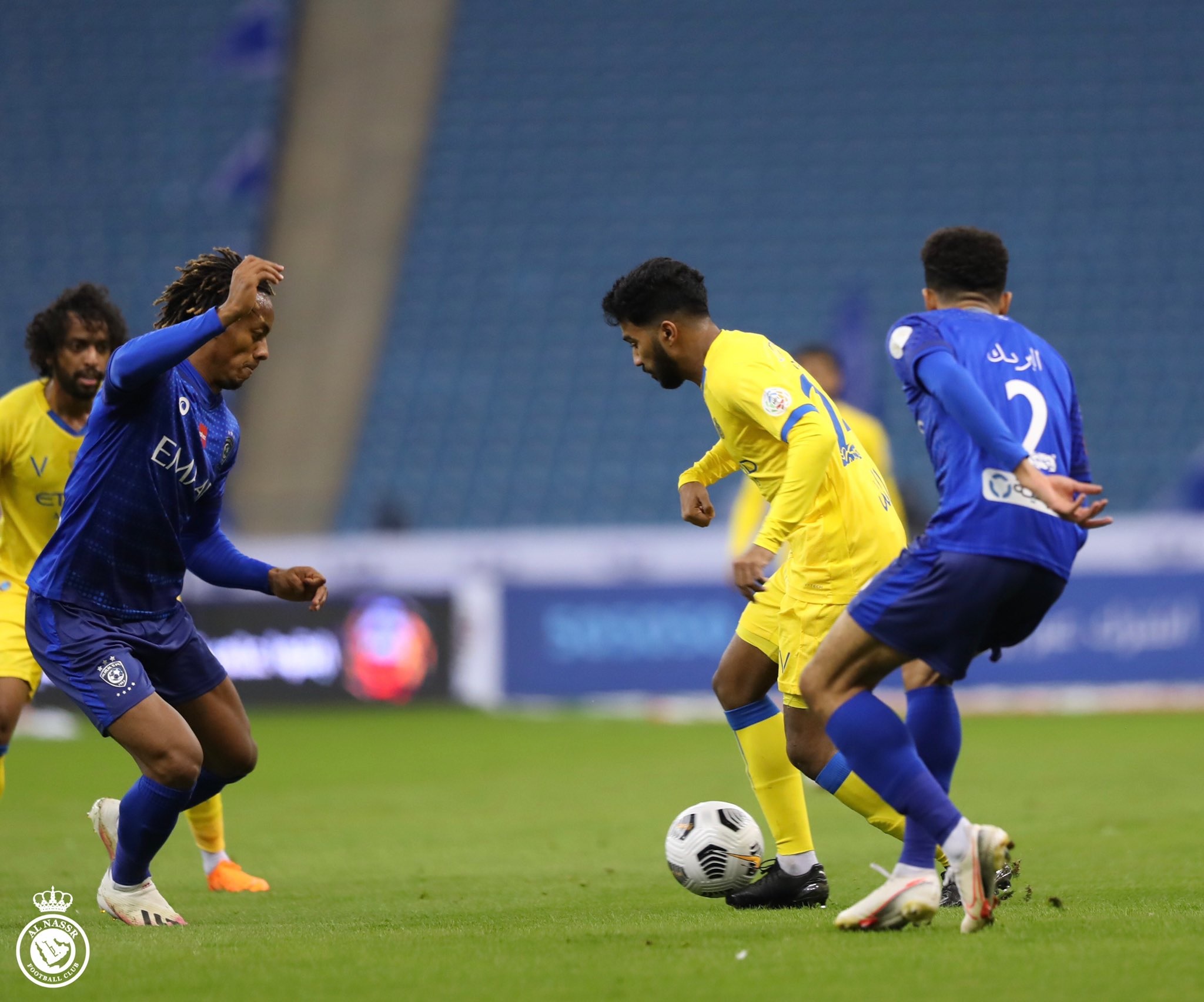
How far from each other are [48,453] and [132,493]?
4.21 feet

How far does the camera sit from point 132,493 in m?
5.29

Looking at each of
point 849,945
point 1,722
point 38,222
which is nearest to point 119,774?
point 1,722

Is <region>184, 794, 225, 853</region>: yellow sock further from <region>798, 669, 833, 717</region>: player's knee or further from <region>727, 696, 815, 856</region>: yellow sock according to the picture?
<region>798, 669, 833, 717</region>: player's knee

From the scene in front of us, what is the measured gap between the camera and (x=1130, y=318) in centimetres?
2116

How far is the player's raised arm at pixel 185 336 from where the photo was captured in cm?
481

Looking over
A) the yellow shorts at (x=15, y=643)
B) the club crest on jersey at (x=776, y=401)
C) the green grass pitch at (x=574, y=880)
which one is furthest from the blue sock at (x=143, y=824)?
the club crest on jersey at (x=776, y=401)

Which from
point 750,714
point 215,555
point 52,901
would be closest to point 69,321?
point 215,555

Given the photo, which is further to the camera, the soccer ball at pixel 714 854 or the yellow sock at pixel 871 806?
the soccer ball at pixel 714 854

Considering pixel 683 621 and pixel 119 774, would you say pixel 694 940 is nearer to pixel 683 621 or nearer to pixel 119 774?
pixel 119 774

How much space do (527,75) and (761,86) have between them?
3.43 m

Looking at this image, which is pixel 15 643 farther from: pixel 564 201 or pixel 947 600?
pixel 564 201

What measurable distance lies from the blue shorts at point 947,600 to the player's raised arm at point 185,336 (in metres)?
1.94

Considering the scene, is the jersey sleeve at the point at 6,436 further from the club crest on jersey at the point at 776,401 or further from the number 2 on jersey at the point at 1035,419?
the number 2 on jersey at the point at 1035,419

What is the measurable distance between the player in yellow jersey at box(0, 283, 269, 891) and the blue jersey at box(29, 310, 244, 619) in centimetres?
96
